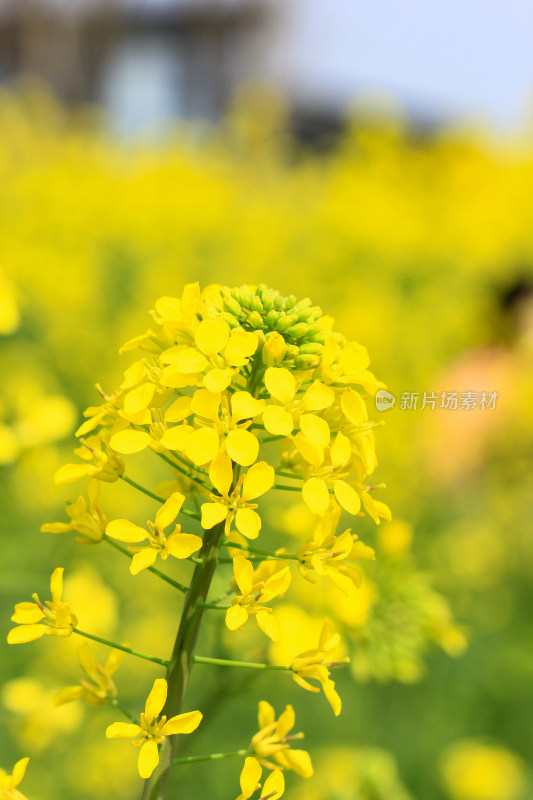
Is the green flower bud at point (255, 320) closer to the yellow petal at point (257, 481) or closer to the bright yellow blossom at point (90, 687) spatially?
the yellow petal at point (257, 481)

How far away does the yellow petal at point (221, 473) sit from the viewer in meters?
0.62

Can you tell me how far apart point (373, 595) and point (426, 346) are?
125 inches

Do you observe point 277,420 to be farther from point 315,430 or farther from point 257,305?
point 257,305

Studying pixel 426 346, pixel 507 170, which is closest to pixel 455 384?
pixel 426 346

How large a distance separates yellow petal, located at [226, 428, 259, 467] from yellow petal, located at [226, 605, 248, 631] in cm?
13

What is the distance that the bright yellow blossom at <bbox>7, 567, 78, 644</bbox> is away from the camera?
652 millimetres

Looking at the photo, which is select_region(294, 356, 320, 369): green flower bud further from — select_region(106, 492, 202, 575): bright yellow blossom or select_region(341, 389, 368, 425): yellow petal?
select_region(106, 492, 202, 575): bright yellow blossom

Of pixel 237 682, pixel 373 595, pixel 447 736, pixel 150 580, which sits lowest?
pixel 447 736

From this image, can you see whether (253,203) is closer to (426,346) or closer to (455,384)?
(426,346)

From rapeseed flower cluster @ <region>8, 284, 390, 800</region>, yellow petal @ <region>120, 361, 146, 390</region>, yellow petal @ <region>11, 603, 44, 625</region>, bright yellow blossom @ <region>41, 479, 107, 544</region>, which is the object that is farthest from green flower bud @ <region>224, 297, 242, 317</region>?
yellow petal @ <region>11, 603, 44, 625</region>

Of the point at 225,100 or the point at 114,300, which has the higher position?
the point at 225,100

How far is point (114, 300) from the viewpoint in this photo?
500 cm

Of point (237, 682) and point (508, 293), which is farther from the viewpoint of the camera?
point (508, 293)

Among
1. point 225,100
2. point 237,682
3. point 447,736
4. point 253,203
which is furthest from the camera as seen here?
point 225,100
